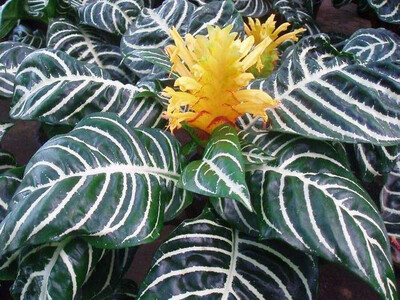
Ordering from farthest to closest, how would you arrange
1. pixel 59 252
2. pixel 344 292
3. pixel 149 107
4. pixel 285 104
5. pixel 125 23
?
pixel 125 23, pixel 344 292, pixel 149 107, pixel 285 104, pixel 59 252

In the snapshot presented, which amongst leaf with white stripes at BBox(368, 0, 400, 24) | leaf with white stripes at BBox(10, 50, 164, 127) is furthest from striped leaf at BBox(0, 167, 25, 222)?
leaf with white stripes at BBox(368, 0, 400, 24)

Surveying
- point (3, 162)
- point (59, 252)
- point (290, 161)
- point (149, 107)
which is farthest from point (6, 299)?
point (290, 161)

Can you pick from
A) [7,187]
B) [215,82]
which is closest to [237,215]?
[215,82]

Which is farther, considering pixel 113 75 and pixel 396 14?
pixel 396 14

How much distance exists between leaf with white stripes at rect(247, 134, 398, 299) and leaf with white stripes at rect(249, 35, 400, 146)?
4 cm

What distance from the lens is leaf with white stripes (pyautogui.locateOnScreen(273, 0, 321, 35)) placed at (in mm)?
1385

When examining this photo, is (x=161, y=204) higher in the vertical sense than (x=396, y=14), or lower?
lower

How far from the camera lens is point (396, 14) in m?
1.45

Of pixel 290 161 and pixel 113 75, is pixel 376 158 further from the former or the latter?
pixel 113 75

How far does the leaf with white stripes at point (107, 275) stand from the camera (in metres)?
0.82

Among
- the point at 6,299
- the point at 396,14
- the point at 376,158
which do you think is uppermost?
the point at 396,14

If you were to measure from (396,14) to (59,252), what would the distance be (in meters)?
1.28

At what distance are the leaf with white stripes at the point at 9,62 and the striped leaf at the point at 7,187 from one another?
25cm

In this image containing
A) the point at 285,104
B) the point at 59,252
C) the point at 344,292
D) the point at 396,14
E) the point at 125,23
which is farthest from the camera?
the point at 396,14
